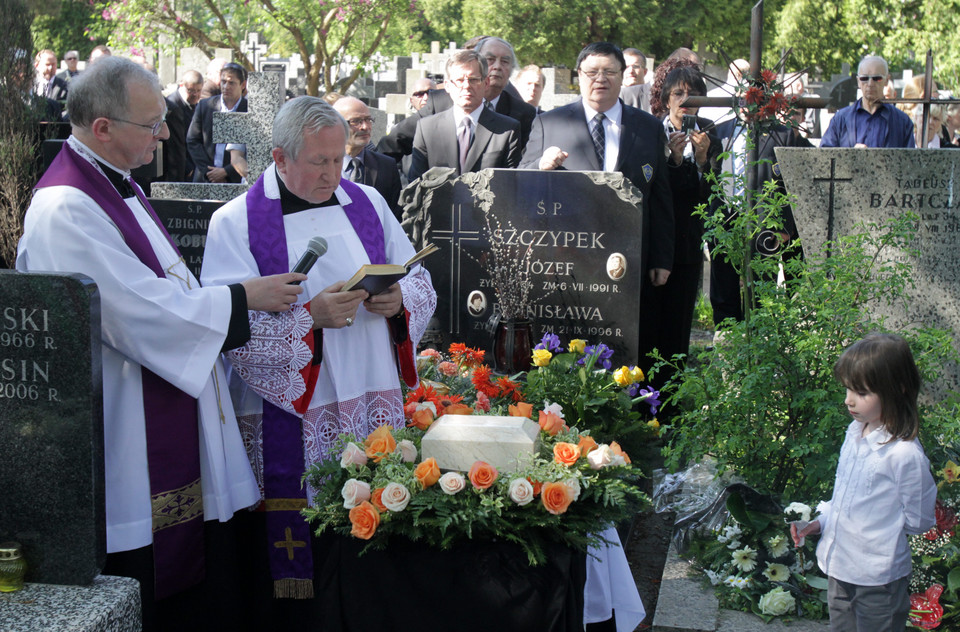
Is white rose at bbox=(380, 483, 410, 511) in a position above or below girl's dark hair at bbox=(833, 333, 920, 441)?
below

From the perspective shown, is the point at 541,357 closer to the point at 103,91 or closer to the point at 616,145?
the point at 616,145

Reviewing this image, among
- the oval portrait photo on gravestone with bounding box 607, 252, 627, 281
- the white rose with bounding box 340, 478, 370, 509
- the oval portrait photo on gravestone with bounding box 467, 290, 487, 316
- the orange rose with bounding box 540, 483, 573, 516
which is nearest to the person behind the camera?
the orange rose with bounding box 540, 483, 573, 516

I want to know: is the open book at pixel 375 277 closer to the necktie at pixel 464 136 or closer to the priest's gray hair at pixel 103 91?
the priest's gray hair at pixel 103 91

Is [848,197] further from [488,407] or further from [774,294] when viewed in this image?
[488,407]

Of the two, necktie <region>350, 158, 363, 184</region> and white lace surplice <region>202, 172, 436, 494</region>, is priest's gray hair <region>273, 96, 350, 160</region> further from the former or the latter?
necktie <region>350, 158, 363, 184</region>

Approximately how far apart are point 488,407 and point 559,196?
70.2 inches

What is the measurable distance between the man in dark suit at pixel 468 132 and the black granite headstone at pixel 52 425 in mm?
4062

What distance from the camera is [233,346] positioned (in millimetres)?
3129

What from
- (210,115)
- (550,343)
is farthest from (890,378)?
(210,115)

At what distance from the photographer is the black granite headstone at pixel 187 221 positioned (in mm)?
5893

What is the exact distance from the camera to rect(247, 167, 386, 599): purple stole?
3434mm

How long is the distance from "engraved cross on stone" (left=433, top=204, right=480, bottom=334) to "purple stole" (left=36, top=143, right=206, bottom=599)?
277 centimetres

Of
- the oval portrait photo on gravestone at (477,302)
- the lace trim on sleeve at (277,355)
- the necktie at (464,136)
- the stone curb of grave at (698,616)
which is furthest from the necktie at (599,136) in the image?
the lace trim on sleeve at (277,355)

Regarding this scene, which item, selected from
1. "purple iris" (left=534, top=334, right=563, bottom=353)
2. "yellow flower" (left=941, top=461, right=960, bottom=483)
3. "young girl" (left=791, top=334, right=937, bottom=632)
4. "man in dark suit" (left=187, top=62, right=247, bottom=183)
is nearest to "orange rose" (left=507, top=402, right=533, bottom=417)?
"young girl" (left=791, top=334, right=937, bottom=632)
